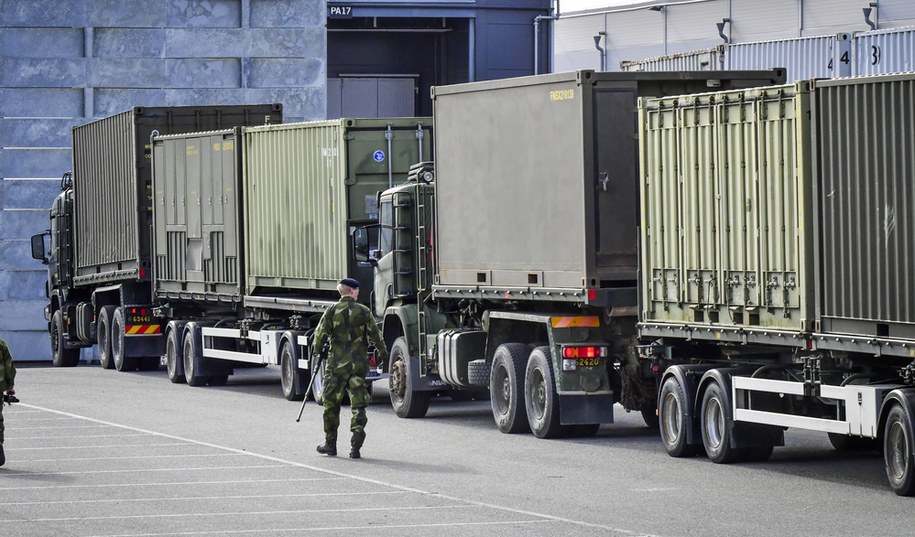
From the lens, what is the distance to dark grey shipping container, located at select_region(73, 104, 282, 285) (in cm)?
3209

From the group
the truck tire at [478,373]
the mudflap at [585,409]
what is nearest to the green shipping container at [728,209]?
the mudflap at [585,409]

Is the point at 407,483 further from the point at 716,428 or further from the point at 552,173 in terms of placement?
the point at 552,173

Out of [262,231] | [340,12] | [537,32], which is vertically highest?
[340,12]

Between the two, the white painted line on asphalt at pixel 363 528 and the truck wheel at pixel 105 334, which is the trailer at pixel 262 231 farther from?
the white painted line on asphalt at pixel 363 528

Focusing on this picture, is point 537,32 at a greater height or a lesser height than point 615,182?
greater

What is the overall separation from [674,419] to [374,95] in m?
36.6

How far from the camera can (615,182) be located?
1897 centimetres

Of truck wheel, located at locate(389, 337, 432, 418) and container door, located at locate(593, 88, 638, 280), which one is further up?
container door, located at locate(593, 88, 638, 280)

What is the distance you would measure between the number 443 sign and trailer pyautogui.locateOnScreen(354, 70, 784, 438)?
91.5 feet

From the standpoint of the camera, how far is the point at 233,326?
2925cm

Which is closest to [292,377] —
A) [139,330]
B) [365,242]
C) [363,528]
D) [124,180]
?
[365,242]

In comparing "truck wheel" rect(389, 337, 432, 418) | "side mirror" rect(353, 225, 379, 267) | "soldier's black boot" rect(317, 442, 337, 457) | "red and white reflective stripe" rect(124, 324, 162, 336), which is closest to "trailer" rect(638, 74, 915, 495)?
"soldier's black boot" rect(317, 442, 337, 457)

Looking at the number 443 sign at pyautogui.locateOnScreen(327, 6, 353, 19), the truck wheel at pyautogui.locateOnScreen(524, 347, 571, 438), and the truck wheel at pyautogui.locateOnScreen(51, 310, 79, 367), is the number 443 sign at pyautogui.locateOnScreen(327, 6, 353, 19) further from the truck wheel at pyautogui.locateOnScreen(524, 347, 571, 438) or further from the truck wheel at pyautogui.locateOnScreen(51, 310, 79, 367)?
the truck wheel at pyautogui.locateOnScreen(524, 347, 571, 438)

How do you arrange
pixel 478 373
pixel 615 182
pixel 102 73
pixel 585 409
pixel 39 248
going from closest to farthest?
1. pixel 615 182
2. pixel 585 409
3. pixel 478 373
4. pixel 39 248
5. pixel 102 73
